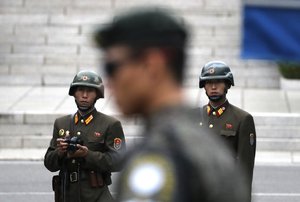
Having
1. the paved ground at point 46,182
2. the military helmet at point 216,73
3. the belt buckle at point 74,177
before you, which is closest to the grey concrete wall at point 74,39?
the paved ground at point 46,182

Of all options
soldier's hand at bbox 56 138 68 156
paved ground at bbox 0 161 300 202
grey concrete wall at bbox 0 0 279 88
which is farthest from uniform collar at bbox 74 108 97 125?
grey concrete wall at bbox 0 0 279 88

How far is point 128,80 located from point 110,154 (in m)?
4.38

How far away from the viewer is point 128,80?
2.67 m

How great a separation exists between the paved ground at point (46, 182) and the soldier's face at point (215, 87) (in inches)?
174

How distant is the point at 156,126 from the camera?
8.59 feet

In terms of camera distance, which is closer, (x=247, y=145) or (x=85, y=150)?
(x=85, y=150)

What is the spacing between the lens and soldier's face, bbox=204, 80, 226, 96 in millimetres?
7465

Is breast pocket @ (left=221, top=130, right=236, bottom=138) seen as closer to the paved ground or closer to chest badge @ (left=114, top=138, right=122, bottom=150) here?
chest badge @ (left=114, top=138, right=122, bottom=150)

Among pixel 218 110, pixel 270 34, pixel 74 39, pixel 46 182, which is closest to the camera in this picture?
pixel 218 110

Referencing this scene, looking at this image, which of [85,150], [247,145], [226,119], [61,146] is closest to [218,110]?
[226,119]

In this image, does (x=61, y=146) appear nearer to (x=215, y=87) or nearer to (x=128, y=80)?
(x=215, y=87)

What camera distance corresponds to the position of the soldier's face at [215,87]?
746cm

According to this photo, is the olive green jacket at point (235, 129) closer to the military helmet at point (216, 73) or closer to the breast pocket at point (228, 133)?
the breast pocket at point (228, 133)

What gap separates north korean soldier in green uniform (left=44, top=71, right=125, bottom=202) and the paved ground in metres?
4.88
